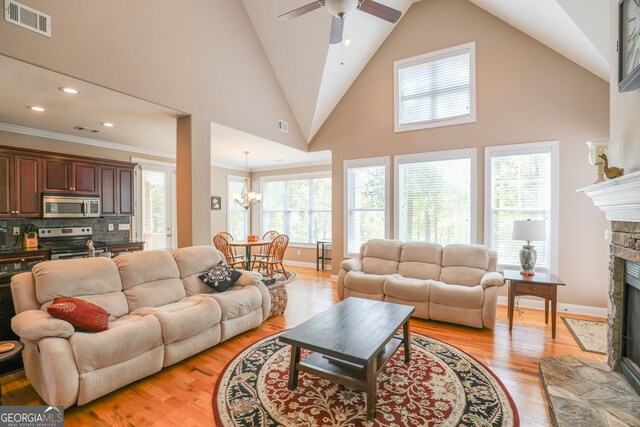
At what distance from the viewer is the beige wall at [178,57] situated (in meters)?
2.73

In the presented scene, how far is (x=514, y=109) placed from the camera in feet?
14.3

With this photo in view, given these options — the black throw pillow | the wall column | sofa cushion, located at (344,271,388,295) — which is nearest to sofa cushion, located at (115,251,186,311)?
the black throw pillow

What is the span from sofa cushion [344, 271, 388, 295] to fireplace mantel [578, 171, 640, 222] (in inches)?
95.6

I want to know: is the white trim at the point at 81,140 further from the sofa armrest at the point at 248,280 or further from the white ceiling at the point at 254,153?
the sofa armrest at the point at 248,280

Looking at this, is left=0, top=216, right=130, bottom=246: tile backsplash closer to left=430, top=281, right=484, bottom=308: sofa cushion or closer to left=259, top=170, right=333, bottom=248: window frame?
left=259, top=170, right=333, bottom=248: window frame

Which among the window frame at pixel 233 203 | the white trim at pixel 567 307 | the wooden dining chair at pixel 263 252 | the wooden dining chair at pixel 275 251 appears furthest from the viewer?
the window frame at pixel 233 203

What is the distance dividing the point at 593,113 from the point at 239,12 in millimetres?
5140

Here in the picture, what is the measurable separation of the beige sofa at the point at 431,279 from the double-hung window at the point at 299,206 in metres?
2.68

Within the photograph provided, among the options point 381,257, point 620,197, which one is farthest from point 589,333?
point 381,257

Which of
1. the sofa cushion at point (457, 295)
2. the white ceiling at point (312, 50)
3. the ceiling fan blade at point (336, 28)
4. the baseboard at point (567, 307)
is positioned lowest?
the baseboard at point (567, 307)

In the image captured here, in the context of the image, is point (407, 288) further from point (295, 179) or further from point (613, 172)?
point (295, 179)

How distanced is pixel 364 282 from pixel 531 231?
84.4 inches

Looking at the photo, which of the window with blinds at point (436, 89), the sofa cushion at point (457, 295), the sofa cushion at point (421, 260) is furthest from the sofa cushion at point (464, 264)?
the window with blinds at point (436, 89)

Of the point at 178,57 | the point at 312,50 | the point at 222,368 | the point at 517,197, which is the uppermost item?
the point at 312,50
